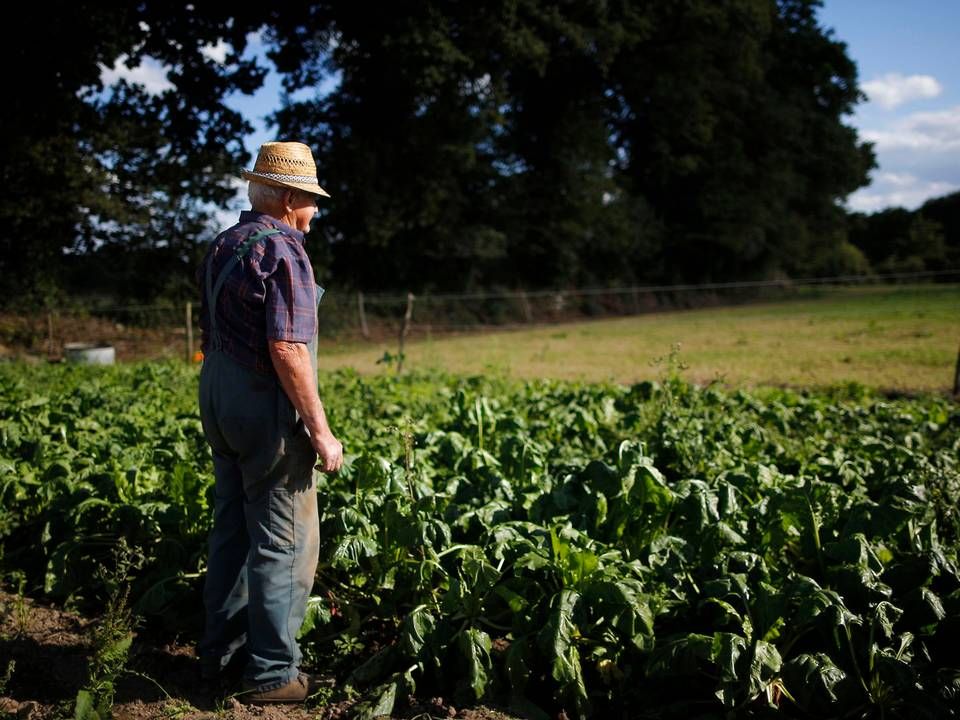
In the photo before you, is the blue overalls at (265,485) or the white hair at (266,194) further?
the white hair at (266,194)

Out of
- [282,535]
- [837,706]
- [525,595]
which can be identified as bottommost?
[837,706]

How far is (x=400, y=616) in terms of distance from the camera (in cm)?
Result: 360

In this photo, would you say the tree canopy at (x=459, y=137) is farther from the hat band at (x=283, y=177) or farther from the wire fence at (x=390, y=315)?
the hat band at (x=283, y=177)

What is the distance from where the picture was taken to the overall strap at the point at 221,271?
2.87 m

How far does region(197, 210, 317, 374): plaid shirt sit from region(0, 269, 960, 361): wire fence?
10284mm

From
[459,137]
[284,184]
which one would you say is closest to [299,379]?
[284,184]

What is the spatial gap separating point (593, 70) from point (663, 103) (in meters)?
3.45

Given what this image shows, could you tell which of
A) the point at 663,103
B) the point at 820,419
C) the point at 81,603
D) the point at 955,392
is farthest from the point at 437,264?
the point at 81,603

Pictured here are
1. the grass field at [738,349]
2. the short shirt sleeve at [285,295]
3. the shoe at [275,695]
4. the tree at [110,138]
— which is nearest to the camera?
the short shirt sleeve at [285,295]

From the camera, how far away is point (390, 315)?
26547mm

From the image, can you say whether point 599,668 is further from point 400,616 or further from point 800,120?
point 800,120

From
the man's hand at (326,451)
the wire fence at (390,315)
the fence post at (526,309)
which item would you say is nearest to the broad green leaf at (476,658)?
the man's hand at (326,451)

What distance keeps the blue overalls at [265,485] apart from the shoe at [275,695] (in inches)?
0.8

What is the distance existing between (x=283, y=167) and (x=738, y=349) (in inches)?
606
